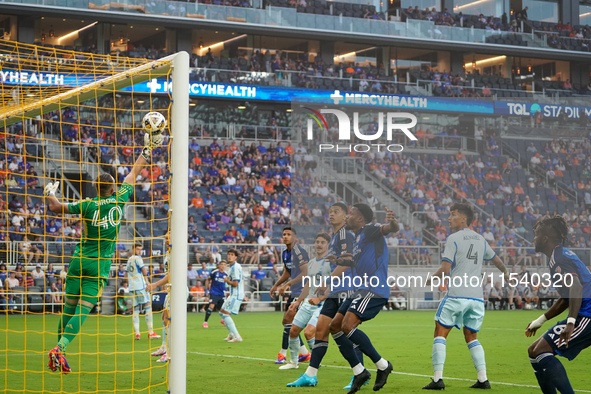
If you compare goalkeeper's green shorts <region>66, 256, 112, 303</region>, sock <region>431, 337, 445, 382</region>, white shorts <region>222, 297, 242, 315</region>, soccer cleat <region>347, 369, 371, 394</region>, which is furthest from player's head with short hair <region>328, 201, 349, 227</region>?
white shorts <region>222, 297, 242, 315</region>

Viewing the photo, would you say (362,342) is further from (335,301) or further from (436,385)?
(436,385)

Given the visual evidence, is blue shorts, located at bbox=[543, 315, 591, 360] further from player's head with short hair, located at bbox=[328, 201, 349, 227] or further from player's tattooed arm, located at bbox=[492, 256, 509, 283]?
player's head with short hair, located at bbox=[328, 201, 349, 227]

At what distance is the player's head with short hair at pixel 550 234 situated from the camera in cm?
746

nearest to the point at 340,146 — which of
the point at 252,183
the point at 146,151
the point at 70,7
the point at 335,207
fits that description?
the point at 335,207

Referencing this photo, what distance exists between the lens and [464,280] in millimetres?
9828

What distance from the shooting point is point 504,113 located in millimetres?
13188

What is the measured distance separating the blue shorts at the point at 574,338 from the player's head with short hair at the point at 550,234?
727 millimetres

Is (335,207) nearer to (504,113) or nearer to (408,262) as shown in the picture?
(408,262)

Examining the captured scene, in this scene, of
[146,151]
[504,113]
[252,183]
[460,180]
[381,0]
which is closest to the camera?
[146,151]

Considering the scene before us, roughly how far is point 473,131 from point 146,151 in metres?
5.70

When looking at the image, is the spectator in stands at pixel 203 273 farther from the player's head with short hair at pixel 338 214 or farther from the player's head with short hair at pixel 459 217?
the player's head with short hair at pixel 459 217

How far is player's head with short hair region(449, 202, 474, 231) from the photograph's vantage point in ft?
32.6

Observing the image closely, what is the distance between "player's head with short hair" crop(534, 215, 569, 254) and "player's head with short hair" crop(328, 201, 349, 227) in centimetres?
314

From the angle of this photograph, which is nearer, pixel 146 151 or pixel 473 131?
pixel 146 151
